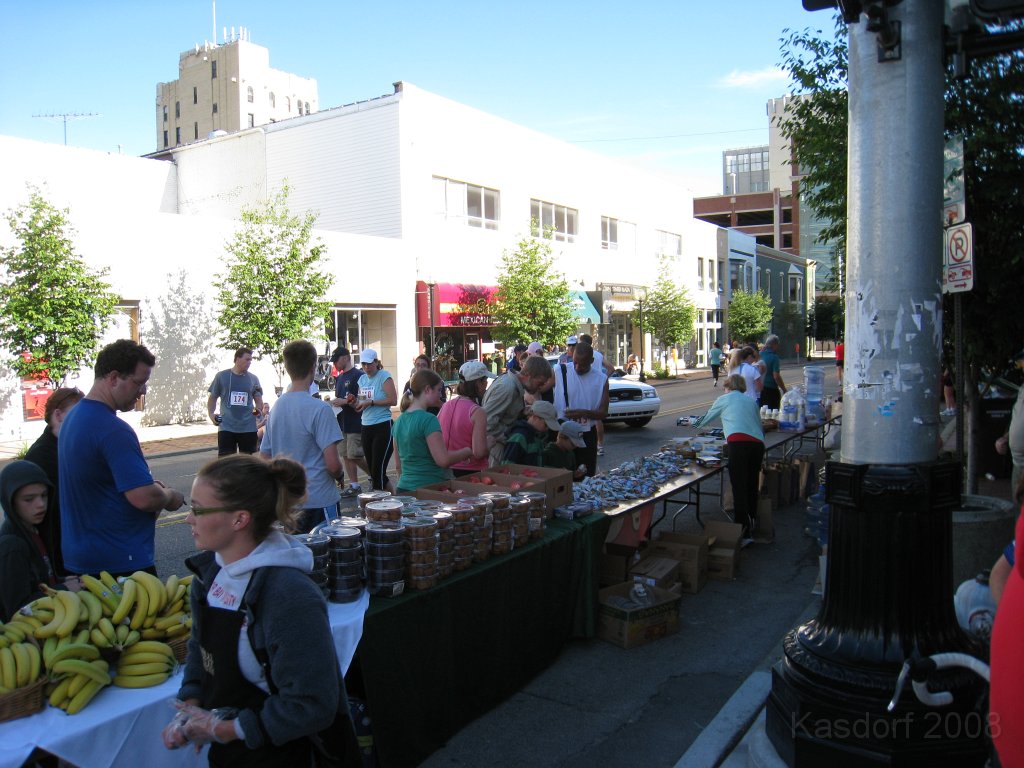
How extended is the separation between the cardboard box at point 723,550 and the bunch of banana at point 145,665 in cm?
507

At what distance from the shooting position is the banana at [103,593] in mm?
3088

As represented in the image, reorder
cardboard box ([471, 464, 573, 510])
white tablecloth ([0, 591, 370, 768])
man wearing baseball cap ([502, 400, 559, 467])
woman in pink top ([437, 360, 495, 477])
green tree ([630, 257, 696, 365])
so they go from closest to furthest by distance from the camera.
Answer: white tablecloth ([0, 591, 370, 768]) → cardboard box ([471, 464, 573, 510]) → woman in pink top ([437, 360, 495, 477]) → man wearing baseball cap ([502, 400, 559, 467]) → green tree ([630, 257, 696, 365])

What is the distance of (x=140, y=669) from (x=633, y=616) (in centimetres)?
341

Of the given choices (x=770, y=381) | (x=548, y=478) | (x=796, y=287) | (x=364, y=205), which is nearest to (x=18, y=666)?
(x=548, y=478)

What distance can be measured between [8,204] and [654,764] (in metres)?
19.0

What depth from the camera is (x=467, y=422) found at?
598 centimetres

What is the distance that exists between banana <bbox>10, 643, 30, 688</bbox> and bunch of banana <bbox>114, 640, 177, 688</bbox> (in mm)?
311

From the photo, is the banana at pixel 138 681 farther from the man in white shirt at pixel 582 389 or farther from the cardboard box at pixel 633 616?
the man in white shirt at pixel 582 389

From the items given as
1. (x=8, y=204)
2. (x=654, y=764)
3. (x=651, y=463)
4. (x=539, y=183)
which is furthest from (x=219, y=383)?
(x=539, y=183)

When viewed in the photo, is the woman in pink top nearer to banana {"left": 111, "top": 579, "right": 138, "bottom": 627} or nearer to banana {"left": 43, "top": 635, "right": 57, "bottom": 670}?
banana {"left": 111, "top": 579, "right": 138, "bottom": 627}

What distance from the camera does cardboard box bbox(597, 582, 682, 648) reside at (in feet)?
17.7

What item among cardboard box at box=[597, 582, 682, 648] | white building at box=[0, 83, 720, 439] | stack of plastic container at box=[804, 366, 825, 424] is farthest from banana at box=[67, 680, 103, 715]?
white building at box=[0, 83, 720, 439]

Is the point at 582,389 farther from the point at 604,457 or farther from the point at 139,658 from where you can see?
the point at 139,658

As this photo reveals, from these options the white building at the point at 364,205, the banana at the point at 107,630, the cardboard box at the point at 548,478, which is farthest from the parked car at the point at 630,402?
the banana at the point at 107,630
